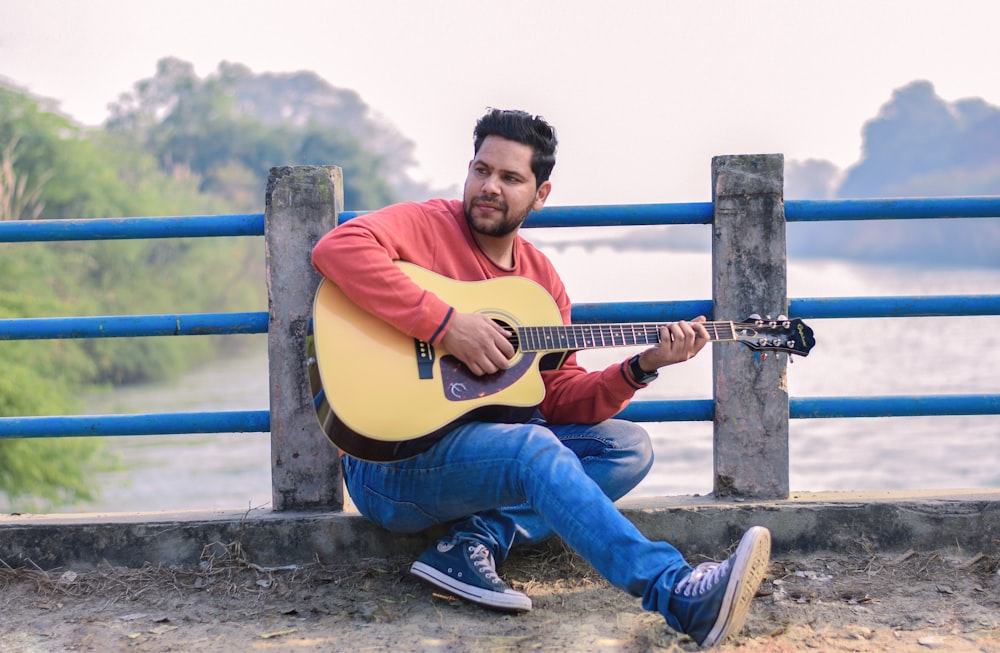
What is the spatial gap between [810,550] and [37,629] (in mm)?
2214

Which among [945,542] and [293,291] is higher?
[293,291]

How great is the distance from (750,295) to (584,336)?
638 millimetres

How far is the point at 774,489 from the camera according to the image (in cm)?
299

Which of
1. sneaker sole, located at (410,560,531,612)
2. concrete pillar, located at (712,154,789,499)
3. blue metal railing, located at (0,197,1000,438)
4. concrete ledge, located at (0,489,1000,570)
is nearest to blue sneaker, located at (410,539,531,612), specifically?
sneaker sole, located at (410,560,531,612)

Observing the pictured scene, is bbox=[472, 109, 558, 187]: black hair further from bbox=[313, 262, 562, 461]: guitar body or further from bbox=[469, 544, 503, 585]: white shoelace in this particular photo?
bbox=[469, 544, 503, 585]: white shoelace

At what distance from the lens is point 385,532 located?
2895mm

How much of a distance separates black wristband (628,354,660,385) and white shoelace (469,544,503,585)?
0.63m

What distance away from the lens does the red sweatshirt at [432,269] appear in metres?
2.44

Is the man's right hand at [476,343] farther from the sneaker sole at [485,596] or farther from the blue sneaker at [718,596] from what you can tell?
the blue sneaker at [718,596]

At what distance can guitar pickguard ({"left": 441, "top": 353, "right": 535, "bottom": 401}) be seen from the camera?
8.07 feet

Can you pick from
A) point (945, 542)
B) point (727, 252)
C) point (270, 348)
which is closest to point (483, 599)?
point (270, 348)

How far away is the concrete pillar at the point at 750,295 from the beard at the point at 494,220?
25.6 inches

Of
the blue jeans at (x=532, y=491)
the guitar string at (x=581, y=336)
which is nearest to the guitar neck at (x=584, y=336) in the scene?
the guitar string at (x=581, y=336)

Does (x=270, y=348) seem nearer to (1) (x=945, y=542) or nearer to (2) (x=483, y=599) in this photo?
(2) (x=483, y=599)
